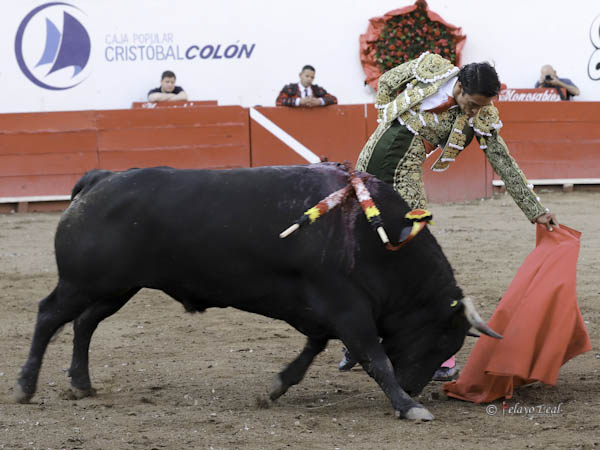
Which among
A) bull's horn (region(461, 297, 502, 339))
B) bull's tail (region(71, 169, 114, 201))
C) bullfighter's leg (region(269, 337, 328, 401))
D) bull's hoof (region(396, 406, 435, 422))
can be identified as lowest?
bull's hoof (region(396, 406, 435, 422))

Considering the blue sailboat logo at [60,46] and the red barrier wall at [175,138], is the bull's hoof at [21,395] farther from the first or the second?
the blue sailboat logo at [60,46]

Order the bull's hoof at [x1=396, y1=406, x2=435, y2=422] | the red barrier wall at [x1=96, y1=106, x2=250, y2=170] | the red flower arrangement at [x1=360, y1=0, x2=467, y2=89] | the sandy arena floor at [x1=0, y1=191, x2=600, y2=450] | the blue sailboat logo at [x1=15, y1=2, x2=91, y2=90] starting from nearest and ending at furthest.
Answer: the sandy arena floor at [x1=0, y1=191, x2=600, y2=450]
the bull's hoof at [x1=396, y1=406, x2=435, y2=422]
the red barrier wall at [x1=96, y1=106, x2=250, y2=170]
the blue sailboat logo at [x1=15, y1=2, x2=91, y2=90]
the red flower arrangement at [x1=360, y1=0, x2=467, y2=89]

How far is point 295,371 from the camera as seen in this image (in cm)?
355

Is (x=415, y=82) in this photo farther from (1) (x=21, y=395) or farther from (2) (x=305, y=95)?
(2) (x=305, y=95)

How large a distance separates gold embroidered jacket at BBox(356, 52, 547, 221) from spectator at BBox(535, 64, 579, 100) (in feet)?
25.9

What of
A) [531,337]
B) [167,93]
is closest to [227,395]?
[531,337]

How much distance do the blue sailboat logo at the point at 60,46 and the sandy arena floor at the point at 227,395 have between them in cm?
587

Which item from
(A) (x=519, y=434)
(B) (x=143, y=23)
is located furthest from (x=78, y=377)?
(B) (x=143, y=23)

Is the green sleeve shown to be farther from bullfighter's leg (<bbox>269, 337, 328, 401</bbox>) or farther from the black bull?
bullfighter's leg (<bbox>269, 337, 328, 401</bbox>)

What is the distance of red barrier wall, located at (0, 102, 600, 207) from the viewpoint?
9.33 metres

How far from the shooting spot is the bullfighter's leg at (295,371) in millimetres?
3520

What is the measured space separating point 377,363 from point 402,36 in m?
8.99

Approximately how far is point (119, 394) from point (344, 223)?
1.10 metres

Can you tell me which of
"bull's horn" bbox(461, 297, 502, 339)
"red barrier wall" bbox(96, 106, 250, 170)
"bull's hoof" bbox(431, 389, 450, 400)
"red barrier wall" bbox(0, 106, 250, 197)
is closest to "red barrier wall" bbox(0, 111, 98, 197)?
"red barrier wall" bbox(0, 106, 250, 197)
